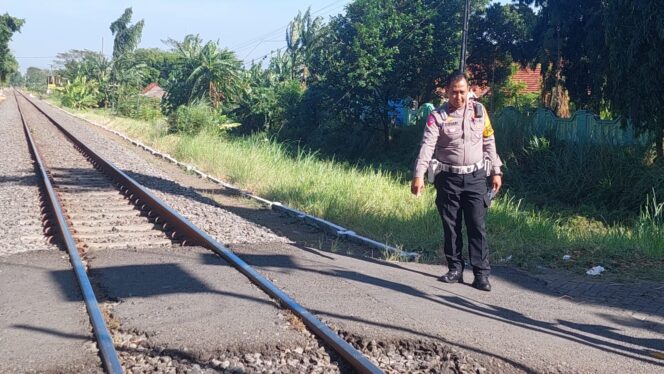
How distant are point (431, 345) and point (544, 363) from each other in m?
0.71

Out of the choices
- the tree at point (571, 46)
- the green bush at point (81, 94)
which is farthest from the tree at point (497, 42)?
the green bush at point (81, 94)

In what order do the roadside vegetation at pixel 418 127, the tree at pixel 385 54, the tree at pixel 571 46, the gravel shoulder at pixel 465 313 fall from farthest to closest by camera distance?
the tree at pixel 385 54 < the tree at pixel 571 46 < the roadside vegetation at pixel 418 127 < the gravel shoulder at pixel 465 313

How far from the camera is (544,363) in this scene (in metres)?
4.35

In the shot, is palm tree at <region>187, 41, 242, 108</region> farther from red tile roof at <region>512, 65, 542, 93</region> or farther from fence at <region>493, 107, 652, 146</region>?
fence at <region>493, 107, 652, 146</region>

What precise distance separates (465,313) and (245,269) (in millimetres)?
2176

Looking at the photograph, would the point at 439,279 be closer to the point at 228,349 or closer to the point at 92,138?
the point at 228,349

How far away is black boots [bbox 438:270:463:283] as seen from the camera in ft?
21.2

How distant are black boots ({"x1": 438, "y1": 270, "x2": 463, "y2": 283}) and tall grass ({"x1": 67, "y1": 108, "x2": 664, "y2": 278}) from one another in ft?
4.47

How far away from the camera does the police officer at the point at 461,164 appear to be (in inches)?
239

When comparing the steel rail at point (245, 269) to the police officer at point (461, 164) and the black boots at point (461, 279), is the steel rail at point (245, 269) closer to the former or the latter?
the police officer at point (461, 164)

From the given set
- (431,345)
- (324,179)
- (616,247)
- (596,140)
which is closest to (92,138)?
(324,179)

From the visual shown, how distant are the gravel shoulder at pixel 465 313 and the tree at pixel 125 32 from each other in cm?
9271

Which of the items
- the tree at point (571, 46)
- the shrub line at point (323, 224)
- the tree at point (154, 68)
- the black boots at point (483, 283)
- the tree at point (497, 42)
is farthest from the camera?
the tree at point (154, 68)

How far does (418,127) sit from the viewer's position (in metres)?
24.5
